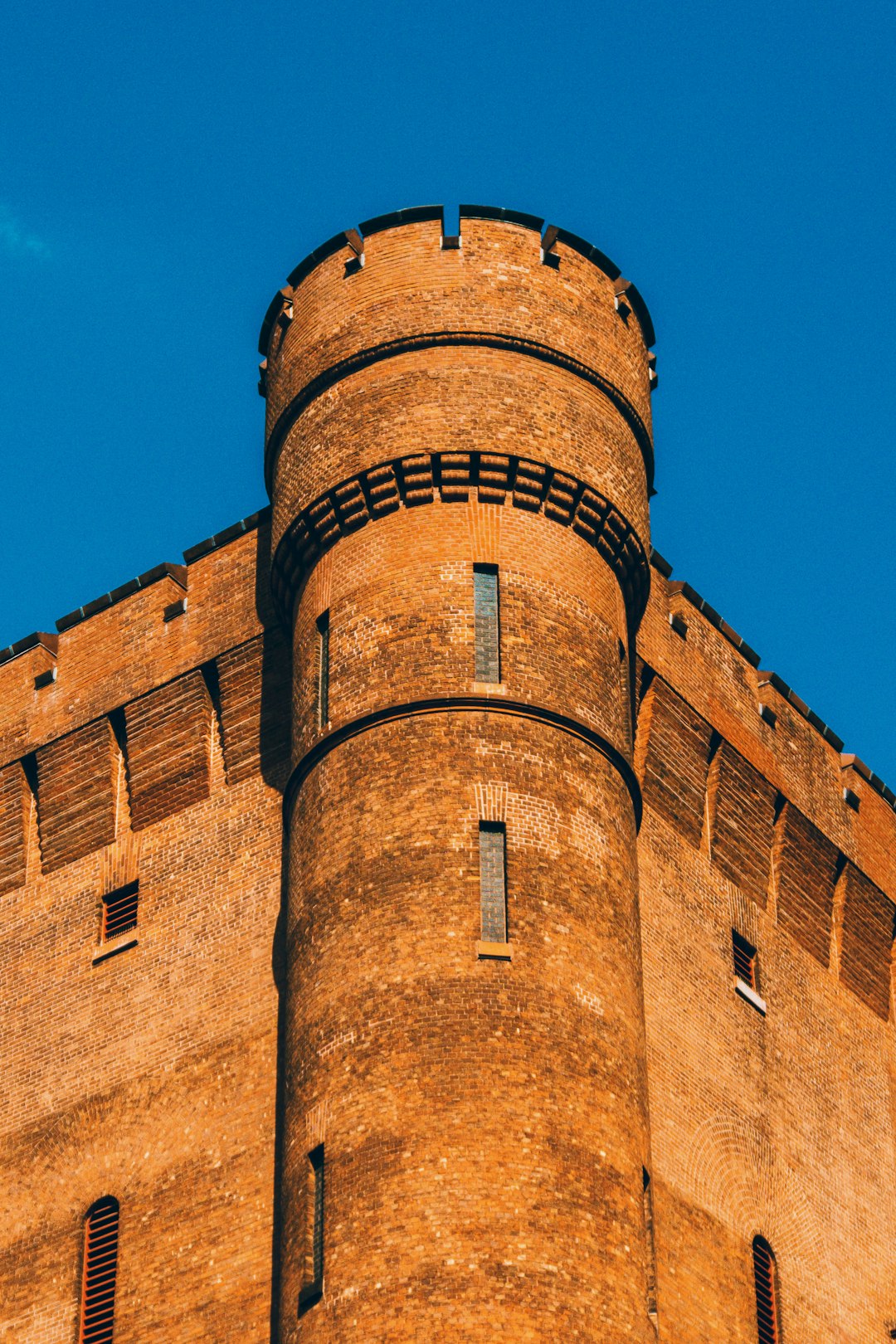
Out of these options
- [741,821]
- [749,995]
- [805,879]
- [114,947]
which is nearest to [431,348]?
[741,821]

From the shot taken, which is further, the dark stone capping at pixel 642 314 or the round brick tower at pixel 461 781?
the dark stone capping at pixel 642 314

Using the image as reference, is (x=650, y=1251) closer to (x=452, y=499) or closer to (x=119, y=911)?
(x=452, y=499)

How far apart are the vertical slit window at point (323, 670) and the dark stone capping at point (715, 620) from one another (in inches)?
273

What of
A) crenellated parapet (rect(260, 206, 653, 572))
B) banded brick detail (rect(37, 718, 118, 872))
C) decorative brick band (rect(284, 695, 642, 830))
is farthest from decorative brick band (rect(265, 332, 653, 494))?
decorative brick band (rect(284, 695, 642, 830))

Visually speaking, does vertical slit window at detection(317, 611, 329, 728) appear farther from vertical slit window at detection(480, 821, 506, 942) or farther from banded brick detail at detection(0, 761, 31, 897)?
banded brick detail at detection(0, 761, 31, 897)

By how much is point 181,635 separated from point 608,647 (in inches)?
288

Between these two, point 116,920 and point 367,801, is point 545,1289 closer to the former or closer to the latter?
point 367,801

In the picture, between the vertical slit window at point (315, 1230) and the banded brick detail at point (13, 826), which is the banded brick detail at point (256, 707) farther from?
the vertical slit window at point (315, 1230)

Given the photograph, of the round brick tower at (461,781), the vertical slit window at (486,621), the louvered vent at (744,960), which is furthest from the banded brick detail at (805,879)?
the vertical slit window at (486,621)

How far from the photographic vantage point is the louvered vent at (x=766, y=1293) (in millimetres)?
40719

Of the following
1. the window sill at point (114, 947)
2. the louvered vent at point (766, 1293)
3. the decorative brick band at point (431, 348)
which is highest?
the decorative brick band at point (431, 348)

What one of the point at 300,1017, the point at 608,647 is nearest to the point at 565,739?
the point at 608,647

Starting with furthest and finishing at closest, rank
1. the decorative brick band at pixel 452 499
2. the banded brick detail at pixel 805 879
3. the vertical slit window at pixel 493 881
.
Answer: the banded brick detail at pixel 805 879 → the decorative brick band at pixel 452 499 → the vertical slit window at pixel 493 881

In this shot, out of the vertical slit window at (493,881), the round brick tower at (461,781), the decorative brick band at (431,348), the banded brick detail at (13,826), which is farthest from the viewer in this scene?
the banded brick detail at (13,826)
